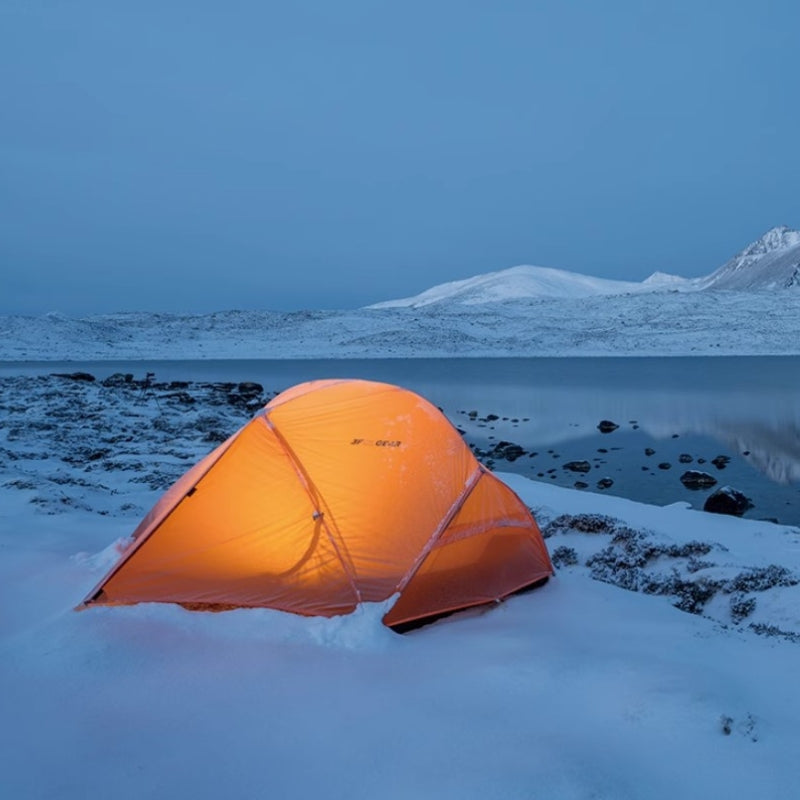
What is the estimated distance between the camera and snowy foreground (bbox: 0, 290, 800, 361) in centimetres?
5906

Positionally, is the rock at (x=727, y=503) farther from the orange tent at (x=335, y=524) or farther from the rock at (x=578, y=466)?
the orange tent at (x=335, y=524)

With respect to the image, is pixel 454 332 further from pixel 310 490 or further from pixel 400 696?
pixel 400 696

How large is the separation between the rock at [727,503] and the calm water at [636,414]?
0.26 metres

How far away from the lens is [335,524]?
5.41m

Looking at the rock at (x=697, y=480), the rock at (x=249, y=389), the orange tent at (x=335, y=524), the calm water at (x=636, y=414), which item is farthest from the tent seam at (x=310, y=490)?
the rock at (x=249, y=389)

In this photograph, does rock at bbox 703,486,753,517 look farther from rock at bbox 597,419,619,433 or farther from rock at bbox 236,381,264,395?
rock at bbox 236,381,264,395

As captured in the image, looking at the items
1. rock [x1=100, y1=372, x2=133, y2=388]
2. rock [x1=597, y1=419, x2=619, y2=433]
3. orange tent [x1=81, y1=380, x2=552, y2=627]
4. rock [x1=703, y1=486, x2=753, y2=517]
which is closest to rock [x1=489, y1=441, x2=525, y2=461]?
rock [x1=597, y1=419, x2=619, y2=433]

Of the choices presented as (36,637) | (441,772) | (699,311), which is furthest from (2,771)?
(699,311)

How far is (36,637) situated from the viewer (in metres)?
4.62

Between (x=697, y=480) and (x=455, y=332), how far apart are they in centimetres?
5414

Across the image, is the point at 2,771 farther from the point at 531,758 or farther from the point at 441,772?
the point at 531,758

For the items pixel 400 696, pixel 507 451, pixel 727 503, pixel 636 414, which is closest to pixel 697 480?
pixel 727 503

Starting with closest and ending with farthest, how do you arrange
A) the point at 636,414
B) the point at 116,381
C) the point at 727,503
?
the point at 727,503 → the point at 636,414 → the point at 116,381

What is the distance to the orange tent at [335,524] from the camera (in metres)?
5.18
